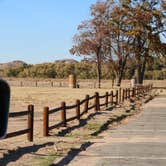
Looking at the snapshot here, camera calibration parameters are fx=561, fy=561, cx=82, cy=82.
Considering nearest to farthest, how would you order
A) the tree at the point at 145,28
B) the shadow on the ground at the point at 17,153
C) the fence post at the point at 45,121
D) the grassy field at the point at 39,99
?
the shadow on the ground at the point at 17,153, the fence post at the point at 45,121, the grassy field at the point at 39,99, the tree at the point at 145,28

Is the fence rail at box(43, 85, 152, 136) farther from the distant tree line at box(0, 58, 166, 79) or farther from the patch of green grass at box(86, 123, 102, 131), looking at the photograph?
the distant tree line at box(0, 58, 166, 79)

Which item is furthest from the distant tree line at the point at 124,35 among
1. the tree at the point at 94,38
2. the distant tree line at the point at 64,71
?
the distant tree line at the point at 64,71

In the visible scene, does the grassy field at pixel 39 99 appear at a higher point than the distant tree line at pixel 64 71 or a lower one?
lower

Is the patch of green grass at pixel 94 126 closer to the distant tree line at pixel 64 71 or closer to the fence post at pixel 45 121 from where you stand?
the fence post at pixel 45 121

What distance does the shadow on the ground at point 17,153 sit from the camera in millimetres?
10988

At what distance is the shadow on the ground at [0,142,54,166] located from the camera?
1099cm

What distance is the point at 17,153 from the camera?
478 inches

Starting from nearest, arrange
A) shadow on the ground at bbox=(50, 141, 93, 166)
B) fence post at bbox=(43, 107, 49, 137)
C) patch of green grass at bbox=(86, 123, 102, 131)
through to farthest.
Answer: shadow on the ground at bbox=(50, 141, 93, 166)
fence post at bbox=(43, 107, 49, 137)
patch of green grass at bbox=(86, 123, 102, 131)

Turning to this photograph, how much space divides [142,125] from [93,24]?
65.1 metres

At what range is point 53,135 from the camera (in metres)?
16.8

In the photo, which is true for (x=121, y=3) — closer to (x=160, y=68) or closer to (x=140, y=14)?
(x=140, y=14)

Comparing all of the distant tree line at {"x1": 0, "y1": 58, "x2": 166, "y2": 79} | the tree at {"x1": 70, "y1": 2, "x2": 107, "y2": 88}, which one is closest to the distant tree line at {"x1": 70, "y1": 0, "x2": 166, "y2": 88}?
the tree at {"x1": 70, "y1": 2, "x2": 107, "y2": 88}

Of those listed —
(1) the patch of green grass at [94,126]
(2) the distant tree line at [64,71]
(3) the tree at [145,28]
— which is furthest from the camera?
(2) the distant tree line at [64,71]

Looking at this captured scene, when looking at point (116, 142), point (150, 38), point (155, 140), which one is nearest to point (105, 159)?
point (116, 142)
